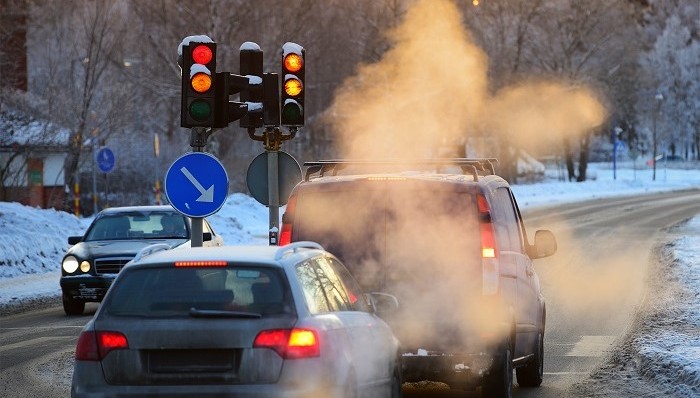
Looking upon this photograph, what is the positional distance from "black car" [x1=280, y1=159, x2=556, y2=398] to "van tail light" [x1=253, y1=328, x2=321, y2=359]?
276 centimetres

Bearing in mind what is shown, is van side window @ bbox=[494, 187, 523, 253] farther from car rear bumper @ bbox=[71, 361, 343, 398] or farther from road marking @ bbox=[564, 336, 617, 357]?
car rear bumper @ bbox=[71, 361, 343, 398]

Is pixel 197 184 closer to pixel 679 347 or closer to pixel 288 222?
pixel 288 222

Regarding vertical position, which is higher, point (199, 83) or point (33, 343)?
point (199, 83)

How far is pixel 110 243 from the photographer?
20.2 meters

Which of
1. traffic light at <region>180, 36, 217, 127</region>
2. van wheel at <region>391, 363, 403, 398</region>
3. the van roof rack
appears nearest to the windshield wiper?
van wheel at <region>391, 363, 403, 398</region>

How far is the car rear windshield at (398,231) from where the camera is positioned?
10211 millimetres

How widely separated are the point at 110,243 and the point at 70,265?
0.83 metres

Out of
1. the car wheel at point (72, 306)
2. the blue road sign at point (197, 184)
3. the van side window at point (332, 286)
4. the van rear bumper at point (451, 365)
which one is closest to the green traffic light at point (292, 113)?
Answer: the blue road sign at point (197, 184)

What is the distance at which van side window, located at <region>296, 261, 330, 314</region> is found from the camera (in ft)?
25.8

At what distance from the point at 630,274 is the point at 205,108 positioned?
13206 mm

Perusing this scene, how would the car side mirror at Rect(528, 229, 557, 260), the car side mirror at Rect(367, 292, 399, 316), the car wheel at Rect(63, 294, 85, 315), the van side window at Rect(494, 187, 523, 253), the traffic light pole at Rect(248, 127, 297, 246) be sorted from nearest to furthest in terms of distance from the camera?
the car side mirror at Rect(367, 292, 399, 316) → the van side window at Rect(494, 187, 523, 253) → the car side mirror at Rect(528, 229, 557, 260) → the traffic light pole at Rect(248, 127, 297, 246) → the car wheel at Rect(63, 294, 85, 315)

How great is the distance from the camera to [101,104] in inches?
2147

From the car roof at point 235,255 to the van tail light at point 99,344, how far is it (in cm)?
45

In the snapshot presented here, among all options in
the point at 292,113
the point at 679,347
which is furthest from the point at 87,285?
the point at 679,347
